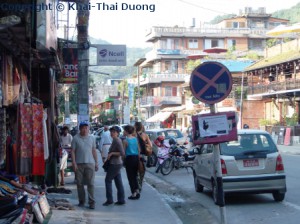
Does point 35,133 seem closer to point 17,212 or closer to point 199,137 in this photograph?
point 17,212

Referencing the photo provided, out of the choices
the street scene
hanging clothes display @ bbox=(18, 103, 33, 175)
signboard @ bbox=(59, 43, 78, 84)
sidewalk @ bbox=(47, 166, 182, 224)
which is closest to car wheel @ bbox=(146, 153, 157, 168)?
the street scene

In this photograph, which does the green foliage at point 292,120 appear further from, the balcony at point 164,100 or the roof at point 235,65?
the balcony at point 164,100

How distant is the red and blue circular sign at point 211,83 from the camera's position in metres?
8.43

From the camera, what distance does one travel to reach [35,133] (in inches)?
350

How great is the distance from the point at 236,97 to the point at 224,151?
1788 inches

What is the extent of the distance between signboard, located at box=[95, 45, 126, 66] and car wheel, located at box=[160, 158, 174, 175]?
4.05m

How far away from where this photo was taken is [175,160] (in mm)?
20000

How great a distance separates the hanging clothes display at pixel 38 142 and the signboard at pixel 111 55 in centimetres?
908

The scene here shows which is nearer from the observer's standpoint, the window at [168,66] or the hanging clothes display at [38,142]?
the hanging clothes display at [38,142]

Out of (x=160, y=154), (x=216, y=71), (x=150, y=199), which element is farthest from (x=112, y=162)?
(x=160, y=154)

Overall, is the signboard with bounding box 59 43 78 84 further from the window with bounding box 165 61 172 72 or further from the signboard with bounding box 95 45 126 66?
the window with bounding box 165 61 172 72

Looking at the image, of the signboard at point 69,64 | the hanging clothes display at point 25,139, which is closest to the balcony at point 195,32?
the signboard at point 69,64

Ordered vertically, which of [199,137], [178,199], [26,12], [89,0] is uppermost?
[89,0]

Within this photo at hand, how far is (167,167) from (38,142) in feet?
35.9
